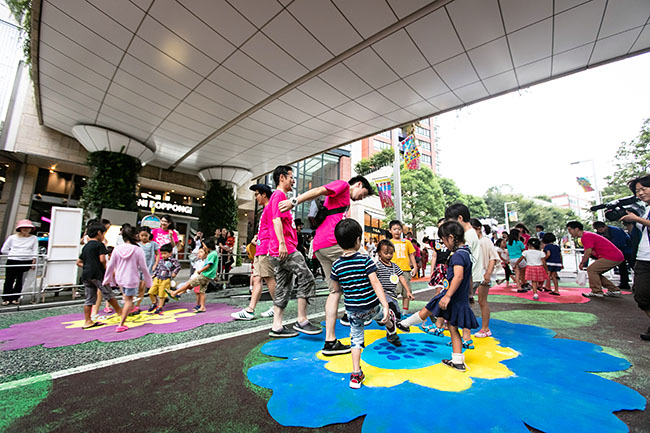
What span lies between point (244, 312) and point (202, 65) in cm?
497

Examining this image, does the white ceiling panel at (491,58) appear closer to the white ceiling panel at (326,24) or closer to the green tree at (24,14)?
the white ceiling panel at (326,24)

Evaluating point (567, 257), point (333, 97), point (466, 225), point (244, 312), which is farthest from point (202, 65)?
point (567, 257)

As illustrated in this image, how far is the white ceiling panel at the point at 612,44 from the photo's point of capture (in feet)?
14.4

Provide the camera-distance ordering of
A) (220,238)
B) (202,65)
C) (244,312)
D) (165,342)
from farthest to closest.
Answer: (220,238), (202,65), (244,312), (165,342)

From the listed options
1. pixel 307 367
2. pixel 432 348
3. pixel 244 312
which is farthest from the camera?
pixel 244 312

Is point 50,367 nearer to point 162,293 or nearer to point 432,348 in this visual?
point 162,293

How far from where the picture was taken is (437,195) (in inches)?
1046

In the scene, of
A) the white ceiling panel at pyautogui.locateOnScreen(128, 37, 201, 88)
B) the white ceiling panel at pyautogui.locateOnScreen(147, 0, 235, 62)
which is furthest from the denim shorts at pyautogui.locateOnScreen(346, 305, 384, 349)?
the white ceiling panel at pyautogui.locateOnScreen(128, 37, 201, 88)

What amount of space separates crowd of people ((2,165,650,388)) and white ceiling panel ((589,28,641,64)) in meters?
2.96

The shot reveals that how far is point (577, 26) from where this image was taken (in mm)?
4266

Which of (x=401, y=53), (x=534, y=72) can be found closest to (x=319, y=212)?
(x=401, y=53)

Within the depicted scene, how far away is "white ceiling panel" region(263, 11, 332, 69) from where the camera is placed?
448cm

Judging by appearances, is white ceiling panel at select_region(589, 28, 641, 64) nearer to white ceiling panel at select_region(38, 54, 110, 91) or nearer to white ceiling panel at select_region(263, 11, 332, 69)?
white ceiling panel at select_region(263, 11, 332, 69)

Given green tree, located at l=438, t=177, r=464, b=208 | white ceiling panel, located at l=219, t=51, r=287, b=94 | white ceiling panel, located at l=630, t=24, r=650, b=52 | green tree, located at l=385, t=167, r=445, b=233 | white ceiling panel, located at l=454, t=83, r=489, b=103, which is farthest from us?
green tree, located at l=438, t=177, r=464, b=208
